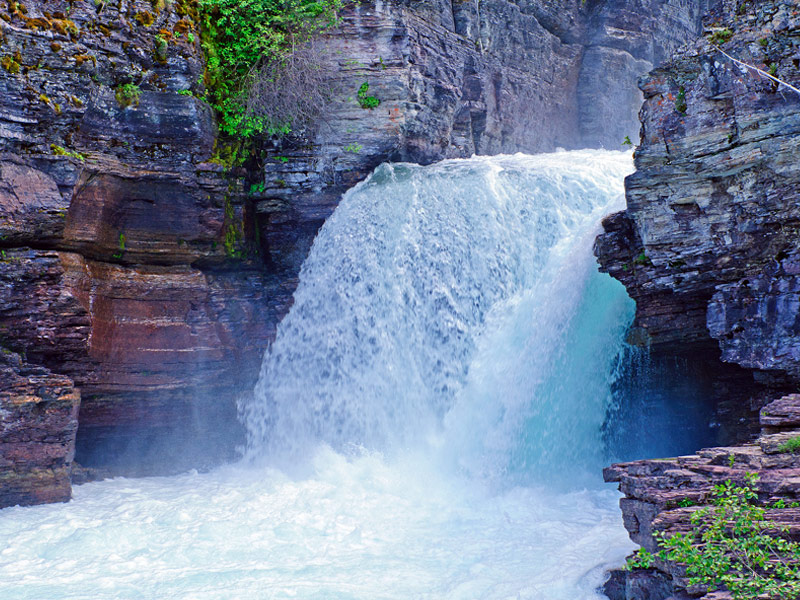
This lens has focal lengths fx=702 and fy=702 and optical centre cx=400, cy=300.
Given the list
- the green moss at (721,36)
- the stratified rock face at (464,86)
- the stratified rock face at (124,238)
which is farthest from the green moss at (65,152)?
the green moss at (721,36)

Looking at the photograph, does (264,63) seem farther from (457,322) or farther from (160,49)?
(457,322)

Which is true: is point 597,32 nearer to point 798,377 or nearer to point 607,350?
point 607,350

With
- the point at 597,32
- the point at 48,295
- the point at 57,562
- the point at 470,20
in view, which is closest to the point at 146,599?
the point at 57,562

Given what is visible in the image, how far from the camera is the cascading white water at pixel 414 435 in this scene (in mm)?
7305

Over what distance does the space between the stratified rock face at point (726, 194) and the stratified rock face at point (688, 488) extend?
2047 mm

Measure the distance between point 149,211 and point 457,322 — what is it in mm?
5102

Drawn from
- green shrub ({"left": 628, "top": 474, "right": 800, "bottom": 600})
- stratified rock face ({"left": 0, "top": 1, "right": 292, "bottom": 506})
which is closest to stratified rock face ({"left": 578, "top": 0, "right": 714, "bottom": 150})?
stratified rock face ({"left": 0, "top": 1, "right": 292, "bottom": 506})

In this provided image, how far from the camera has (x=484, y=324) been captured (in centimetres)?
1055

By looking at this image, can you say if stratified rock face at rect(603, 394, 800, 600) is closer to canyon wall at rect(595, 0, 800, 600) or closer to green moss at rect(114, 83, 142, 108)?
canyon wall at rect(595, 0, 800, 600)

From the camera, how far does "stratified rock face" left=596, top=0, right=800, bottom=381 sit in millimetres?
7848

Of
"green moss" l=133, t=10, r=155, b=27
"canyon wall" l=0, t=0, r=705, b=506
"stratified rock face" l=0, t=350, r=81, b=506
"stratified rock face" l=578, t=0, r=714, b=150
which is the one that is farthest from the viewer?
"stratified rock face" l=578, t=0, r=714, b=150

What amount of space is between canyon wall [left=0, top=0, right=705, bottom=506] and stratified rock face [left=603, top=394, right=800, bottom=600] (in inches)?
300

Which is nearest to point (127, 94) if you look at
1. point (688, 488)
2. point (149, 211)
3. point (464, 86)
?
point (149, 211)

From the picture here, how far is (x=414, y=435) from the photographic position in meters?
10.5
